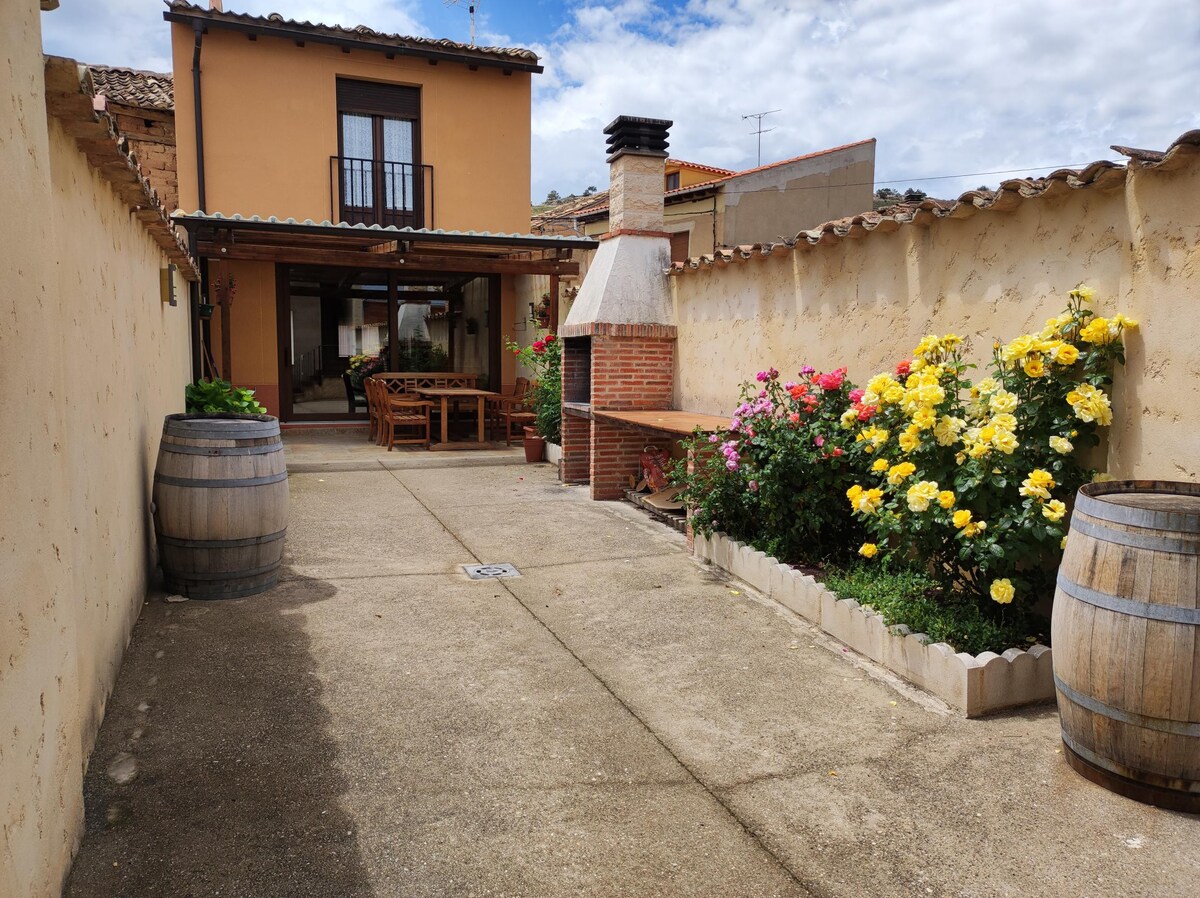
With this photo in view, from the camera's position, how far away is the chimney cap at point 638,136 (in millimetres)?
8297

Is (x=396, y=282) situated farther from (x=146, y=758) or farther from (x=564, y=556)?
(x=146, y=758)

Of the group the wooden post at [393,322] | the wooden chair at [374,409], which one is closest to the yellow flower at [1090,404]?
the wooden chair at [374,409]

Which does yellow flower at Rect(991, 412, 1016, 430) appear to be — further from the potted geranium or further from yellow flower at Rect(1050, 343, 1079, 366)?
the potted geranium

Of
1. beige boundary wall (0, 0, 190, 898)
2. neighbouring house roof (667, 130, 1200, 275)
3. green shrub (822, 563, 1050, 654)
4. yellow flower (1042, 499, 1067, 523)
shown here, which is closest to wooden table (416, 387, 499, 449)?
neighbouring house roof (667, 130, 1200, 275)

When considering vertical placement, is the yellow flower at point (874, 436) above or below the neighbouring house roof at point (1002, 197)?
below

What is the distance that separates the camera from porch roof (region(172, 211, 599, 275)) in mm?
10031

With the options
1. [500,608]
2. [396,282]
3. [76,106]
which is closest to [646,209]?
[500,608]

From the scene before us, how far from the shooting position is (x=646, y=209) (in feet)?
27.8

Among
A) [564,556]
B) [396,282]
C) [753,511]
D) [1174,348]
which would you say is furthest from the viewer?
[396,282]

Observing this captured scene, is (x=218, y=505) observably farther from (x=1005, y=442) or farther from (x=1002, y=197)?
(x=1002, y=197)

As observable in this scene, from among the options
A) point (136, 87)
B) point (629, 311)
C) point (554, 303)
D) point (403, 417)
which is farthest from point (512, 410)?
point (136, 87)

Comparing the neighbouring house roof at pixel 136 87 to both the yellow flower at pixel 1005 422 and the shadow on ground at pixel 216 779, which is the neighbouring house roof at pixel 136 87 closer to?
the shadow on ground at pixel 216 779

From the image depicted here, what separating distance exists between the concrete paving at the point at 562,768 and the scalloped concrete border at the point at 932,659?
0.27 ft

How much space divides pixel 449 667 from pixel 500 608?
0.93 m
